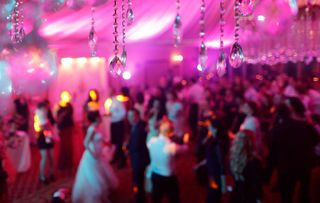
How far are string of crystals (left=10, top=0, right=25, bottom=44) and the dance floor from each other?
3381mm

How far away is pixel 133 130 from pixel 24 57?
1.99 m

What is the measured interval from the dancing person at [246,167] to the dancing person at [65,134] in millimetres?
3730

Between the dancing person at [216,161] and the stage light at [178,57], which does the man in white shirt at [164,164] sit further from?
the stage light at [178,57]

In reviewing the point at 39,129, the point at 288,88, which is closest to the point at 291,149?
the point at 39,129

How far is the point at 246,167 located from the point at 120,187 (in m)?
2.49

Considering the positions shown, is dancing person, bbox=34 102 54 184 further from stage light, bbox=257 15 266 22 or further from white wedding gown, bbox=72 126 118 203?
stage light, bbox=257 15 266 22

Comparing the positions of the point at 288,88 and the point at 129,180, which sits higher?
the point at 288,88

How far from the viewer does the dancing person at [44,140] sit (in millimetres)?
6098

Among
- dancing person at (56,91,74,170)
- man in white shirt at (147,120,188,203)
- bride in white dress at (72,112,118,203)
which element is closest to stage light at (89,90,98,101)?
dancing person at (56,91,74,170)

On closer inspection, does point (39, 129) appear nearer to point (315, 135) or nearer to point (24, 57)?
point (24, 57)

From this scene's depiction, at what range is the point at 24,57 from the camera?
3.16 metres

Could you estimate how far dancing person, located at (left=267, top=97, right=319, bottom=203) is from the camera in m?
4.24

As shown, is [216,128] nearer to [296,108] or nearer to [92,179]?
[296,108]

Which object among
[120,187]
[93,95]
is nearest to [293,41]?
[120,187]
